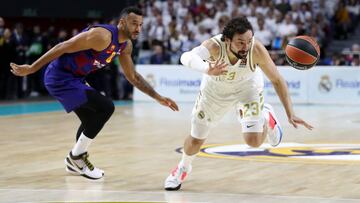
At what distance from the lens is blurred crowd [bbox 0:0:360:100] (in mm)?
20062

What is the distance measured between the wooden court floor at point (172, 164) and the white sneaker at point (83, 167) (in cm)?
9

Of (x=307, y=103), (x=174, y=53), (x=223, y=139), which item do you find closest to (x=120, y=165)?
(x=223, y=139)

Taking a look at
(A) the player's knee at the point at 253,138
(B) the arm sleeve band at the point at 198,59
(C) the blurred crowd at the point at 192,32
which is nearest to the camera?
(B) the arm sleeve band at the point at 198,59

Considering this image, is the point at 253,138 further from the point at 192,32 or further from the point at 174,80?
the point at 192,32

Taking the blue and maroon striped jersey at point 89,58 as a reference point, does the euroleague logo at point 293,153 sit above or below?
below

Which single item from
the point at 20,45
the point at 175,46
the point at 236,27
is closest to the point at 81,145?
the point at 236,27

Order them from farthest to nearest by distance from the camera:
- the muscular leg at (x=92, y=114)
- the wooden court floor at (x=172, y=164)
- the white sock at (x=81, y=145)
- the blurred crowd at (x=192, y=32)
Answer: the blurred crowd at (x=192, y=32) → the white sock at (x=81, y=145) → the muscular leg at (x=92, y=114) → the wooden court floor at (x=172, y=164)

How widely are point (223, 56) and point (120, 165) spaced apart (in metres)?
2.46

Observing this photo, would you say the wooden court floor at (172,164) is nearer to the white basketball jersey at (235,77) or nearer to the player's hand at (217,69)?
the white basketball jersey at (235,77)

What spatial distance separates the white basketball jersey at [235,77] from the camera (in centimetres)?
692

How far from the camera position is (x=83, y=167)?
25.9ft

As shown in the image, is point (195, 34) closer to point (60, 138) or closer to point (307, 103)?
point (307, 103)

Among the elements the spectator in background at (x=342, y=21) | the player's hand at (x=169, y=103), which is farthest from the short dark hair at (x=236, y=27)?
the spectator in background at (x=342, y=21)

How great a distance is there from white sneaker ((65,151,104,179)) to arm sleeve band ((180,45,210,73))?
1.73 metres
